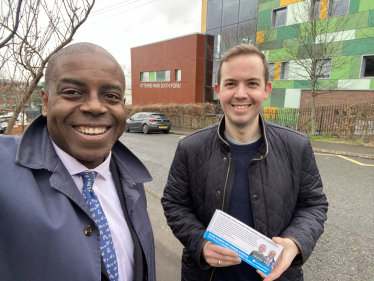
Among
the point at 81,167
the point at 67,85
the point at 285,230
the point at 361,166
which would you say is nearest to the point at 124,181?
the point at 81,167

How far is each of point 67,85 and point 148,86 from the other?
2468cm

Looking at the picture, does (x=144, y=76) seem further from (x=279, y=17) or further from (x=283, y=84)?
(x=283, y=84)

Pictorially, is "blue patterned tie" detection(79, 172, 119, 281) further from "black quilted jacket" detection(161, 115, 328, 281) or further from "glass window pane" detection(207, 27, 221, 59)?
"glass window pane" detection(207, 27, 221, 59)

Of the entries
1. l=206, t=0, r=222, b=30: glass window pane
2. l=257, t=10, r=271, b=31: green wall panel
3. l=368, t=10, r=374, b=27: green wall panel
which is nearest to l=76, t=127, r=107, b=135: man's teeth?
l=368, t=10, r=374, b=27: green wall panel

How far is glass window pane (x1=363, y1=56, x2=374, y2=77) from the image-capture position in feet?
43.8

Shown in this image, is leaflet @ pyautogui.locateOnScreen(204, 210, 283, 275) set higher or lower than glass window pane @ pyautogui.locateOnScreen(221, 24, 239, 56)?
lower

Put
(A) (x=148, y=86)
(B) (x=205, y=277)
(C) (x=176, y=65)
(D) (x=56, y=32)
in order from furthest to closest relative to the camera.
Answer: (A) (x=148, y=86) → (C) (x=176, y=65) → (D) (x=56, y=32) → (B) (x=205, y=277)

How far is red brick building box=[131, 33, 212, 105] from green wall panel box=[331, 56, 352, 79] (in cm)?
1003

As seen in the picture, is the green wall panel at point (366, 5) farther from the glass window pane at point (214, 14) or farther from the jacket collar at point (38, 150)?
the jacket collar at point (38, 150)

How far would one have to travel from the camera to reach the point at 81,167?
1.20 meters

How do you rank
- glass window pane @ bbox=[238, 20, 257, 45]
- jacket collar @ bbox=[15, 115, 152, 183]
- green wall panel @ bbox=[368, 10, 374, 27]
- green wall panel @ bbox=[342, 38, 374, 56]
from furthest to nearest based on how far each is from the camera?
1. glass window pane @ bbox=[238, 20, 257, 45]
2. green wall panel @ bbox=[342, 38, 374, 56]
3. green wall panel @ bbox=[368, 10, 374, 27]
4. jacket collar @ bbox=[15, 115, 152, 183]

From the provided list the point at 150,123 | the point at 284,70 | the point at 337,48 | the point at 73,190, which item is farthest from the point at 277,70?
the point at 73,190

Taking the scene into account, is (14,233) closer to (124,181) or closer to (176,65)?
(124,181)

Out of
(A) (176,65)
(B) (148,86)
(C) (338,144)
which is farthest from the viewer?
(B) (148,86)
